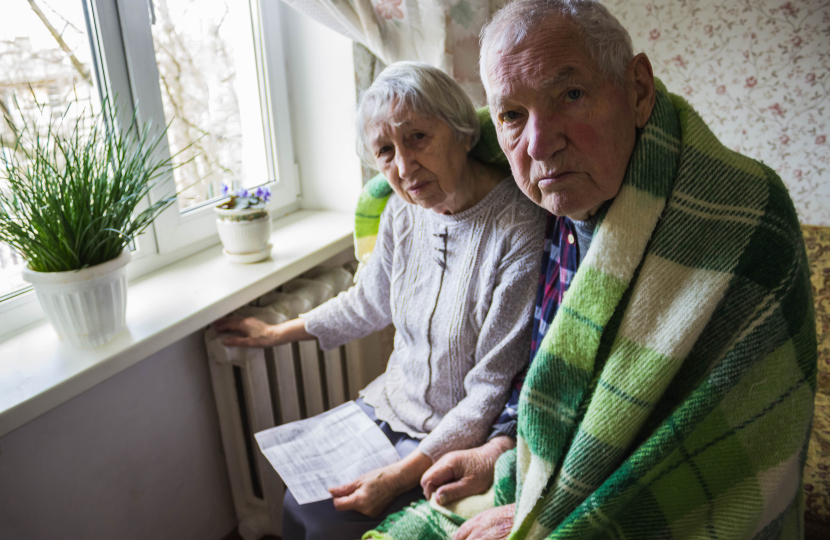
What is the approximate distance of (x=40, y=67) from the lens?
1.16 meters

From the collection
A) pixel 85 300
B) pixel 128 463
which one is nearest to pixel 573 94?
pixel 85 300

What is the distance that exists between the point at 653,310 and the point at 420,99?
0.62 metres

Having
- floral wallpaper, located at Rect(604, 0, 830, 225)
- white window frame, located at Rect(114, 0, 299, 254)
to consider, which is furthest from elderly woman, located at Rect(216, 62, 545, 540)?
floral wallpaper, located at Rect(604, 0, 830, 225)

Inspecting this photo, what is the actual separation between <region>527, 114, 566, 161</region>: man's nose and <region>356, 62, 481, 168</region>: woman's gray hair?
37cm

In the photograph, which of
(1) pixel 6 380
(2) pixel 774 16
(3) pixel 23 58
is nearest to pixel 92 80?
(3) pixel 23 58

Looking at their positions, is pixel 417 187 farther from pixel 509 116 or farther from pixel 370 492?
pixel 370 492

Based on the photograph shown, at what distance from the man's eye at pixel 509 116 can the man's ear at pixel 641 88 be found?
0.16 meters

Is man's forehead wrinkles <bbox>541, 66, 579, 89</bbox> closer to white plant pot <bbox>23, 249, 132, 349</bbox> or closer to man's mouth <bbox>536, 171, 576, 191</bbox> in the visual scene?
man's mouth <bbox>536, 171, 576, 191</bbox>

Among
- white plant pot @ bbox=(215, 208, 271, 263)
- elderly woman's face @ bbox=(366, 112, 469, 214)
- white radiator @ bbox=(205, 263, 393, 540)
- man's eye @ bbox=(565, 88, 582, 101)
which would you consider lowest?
white radiator @ bbox=(205, 263, 393, 540)

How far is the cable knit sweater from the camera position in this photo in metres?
1.16

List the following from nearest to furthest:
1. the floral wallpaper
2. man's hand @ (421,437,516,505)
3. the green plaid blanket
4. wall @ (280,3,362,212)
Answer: the green plaid blanket → man's hand @ (421,437,516,505) → the floral wallpaper → wall @ (280,3,362,212)

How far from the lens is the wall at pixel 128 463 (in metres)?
1.13

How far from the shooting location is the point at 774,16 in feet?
5.11

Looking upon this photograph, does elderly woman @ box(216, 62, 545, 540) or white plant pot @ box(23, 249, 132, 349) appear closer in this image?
white plant pot @ box(23, 249, 132, 349)
